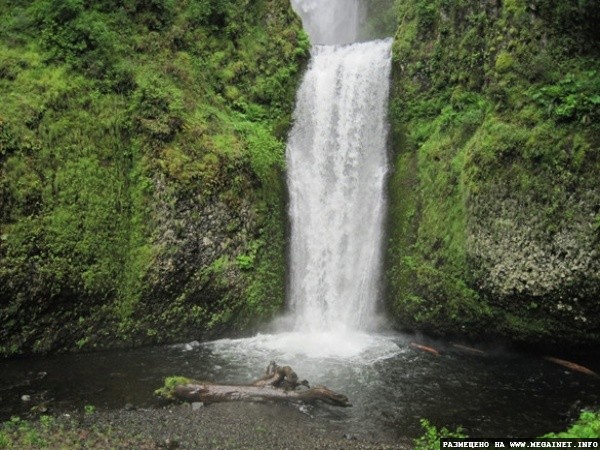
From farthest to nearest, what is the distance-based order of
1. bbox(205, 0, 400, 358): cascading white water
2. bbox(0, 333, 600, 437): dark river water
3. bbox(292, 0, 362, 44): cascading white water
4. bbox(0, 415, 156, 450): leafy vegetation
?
bbox(292, 0, 362, 44): cascading white water → bbox(205, 0, 400, 358): cascading white water → bbox(0, 333, 600, 437): dark river water → bbox(0, 415, 156, 450): leafy vegetation

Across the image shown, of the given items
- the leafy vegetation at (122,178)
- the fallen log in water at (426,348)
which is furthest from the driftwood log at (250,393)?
the fallen log in water at (426,348)

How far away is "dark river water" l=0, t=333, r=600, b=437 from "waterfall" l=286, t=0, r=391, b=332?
1.36m

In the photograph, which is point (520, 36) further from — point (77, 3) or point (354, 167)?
point (77, 3)

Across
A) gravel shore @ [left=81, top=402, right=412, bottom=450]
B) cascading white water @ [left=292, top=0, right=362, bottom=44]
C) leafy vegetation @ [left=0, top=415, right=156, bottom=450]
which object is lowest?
gravel shore @ [left=81, top=402, right=412, bottom=450]

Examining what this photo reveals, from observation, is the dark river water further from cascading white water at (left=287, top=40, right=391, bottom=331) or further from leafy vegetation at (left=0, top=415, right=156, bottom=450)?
cascading white water at (left=287, top=40, right=391, bottom=331)

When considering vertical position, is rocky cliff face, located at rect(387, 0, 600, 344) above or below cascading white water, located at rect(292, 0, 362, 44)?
below

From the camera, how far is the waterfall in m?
13.4

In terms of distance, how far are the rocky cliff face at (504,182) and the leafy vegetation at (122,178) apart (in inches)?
156

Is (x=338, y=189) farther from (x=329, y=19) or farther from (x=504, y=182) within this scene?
(x=329, y=19)

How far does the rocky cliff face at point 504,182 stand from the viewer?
32.3 feet

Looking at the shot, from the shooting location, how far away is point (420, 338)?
12469mm

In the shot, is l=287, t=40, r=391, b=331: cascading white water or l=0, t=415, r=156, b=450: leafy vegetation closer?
l=0, t=415, r=156, b=450: leafy vegetation

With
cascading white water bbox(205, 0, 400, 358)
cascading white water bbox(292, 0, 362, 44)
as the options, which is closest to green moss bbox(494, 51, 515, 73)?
cascading white water bbox(205, 0, 400, 358)

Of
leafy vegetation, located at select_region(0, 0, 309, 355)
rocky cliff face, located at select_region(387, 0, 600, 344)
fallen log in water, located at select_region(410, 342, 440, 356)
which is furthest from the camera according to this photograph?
fallen log in water, located at select_region(410, 342, 440, 356)
